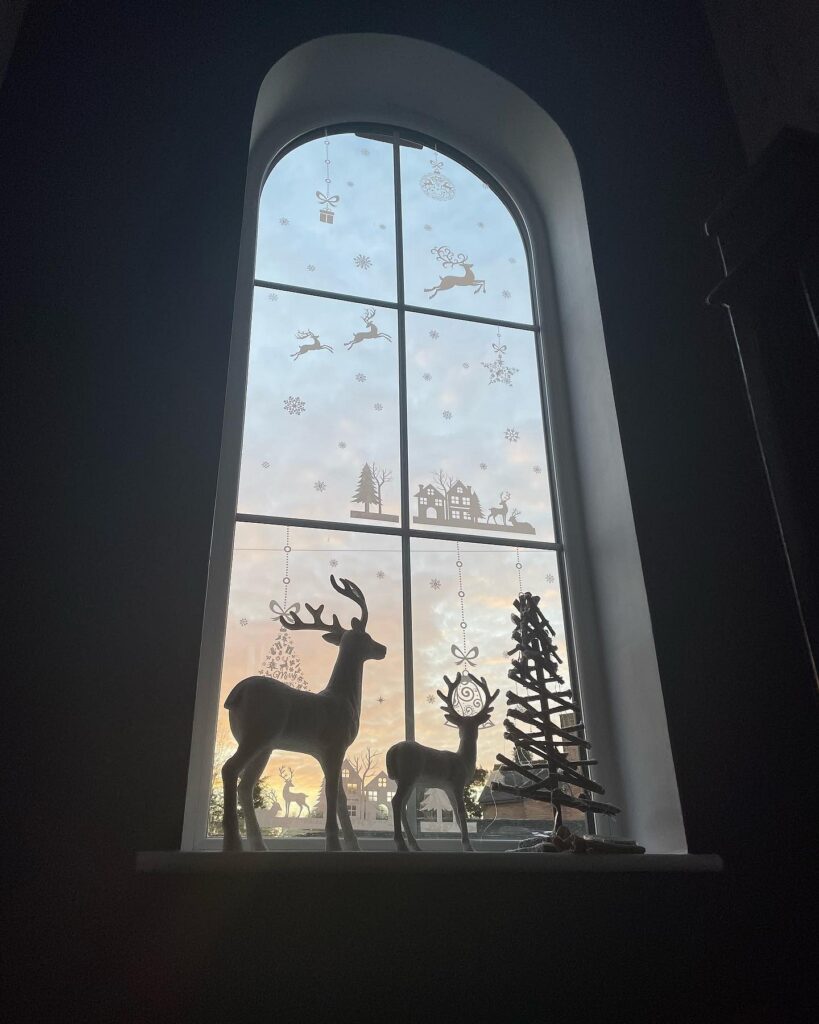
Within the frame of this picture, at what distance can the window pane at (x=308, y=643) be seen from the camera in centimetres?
137

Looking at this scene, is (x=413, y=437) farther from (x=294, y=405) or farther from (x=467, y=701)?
(x=467, y=701)

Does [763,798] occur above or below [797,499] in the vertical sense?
below

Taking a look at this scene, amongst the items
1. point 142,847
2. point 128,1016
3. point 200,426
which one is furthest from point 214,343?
point 128,1016

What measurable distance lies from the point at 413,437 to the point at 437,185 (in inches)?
34.5

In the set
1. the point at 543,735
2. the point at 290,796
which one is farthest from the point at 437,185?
the point at 290,796

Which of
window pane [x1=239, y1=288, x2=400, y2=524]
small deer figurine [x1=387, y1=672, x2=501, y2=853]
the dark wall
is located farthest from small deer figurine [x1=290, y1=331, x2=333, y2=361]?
small deer figurine [x1=387, y1=672, x2=501, y2=853]

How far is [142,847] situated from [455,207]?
1.82 meters

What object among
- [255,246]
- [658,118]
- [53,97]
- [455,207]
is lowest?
[255,246]

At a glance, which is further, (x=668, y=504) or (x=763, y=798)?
(x=668, y=504)

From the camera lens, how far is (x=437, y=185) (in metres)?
2.17

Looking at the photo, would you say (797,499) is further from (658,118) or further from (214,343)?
(658,118)

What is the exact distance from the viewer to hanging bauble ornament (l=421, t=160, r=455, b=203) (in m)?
2.15

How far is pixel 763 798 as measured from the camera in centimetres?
138

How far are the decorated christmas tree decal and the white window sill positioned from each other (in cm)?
3
